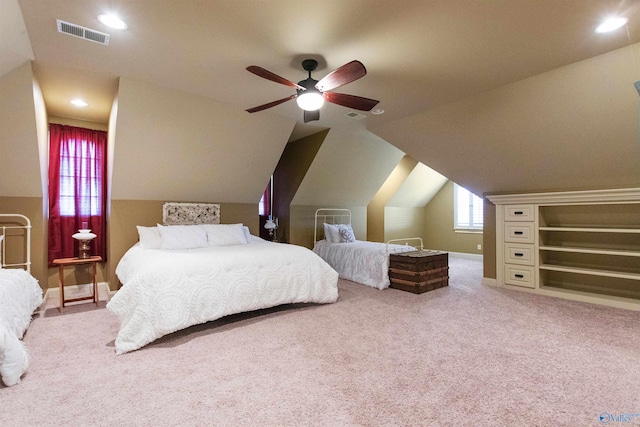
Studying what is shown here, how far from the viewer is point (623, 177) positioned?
3.45 meters

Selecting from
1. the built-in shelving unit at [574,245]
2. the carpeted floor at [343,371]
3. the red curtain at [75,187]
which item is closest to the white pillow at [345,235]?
the carpeted floor at [343,371]

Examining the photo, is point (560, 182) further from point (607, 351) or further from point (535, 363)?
point (535, 363)

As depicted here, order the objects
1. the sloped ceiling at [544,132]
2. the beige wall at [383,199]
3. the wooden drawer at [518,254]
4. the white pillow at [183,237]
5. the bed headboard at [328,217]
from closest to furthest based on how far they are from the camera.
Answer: the sloped ceiling at [544,132] < the white pillow at [183,237] < the wooden drawer at [518,254] < the bed headboard at [328,217] < the beige wall at [383,199]

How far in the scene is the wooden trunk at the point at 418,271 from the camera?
13.5 feet

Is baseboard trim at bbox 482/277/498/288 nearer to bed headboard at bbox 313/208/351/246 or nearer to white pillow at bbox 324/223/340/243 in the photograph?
→ white pillow at bbox 324/223/340/243

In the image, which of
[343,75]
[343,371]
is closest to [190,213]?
A: [343,75]

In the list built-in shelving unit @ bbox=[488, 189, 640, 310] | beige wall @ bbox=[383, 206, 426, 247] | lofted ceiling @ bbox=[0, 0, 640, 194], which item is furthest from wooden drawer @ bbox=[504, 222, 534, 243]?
Result: beige wall @ bbox=[383, 206, 426, 247]

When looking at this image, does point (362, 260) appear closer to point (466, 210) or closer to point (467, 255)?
point (467, 255)

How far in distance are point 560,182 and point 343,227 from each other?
3155 millimetres

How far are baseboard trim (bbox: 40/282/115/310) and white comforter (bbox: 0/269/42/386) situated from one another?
2.13ft

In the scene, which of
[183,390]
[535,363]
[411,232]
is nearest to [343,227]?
[411,232]

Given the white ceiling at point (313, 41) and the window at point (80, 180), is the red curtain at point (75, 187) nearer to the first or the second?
the window at point (80, 180)

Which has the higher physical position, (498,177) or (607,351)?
(498,177)

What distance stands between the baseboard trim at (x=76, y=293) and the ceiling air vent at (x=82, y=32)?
2953mm
